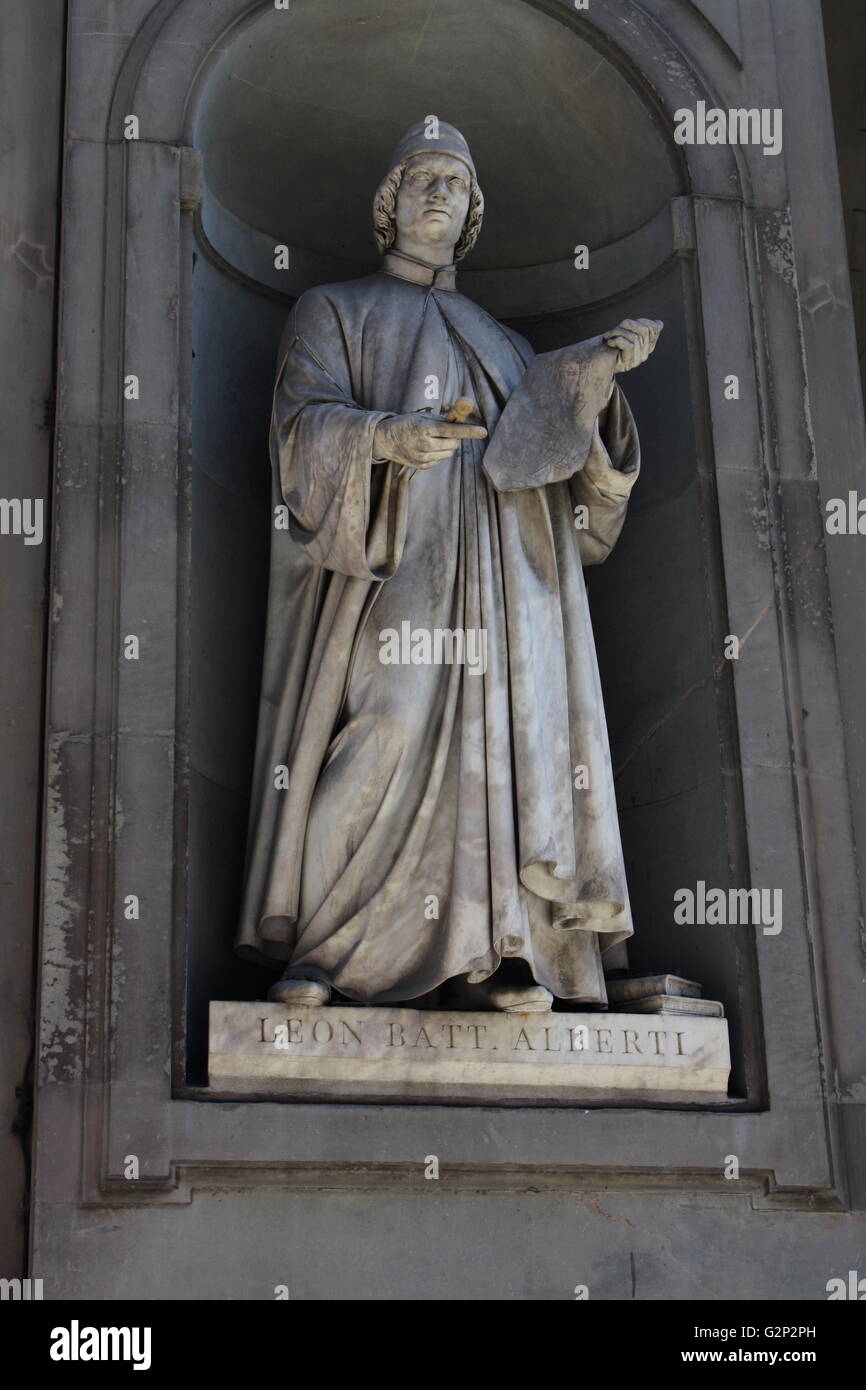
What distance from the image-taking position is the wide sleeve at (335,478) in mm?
7586

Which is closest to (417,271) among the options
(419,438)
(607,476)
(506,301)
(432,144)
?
(432,144)

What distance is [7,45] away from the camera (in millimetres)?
8406

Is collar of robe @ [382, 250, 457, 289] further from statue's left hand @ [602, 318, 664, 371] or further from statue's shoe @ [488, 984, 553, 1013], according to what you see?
statue's shoe @ [488, 984, 553, 1013]

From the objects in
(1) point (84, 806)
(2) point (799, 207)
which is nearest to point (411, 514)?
(1) point (84, 806)

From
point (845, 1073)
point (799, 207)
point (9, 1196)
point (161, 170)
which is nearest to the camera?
point (9, 1196)

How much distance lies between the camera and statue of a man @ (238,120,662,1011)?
24.2ft

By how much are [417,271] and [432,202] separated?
24 centimetres

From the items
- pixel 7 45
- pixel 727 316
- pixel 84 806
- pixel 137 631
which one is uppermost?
pixel 7 45

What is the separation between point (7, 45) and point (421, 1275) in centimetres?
A: 433

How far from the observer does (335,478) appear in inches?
300

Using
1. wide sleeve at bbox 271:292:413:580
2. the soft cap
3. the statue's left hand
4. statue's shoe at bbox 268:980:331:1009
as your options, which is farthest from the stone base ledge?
the soft cap

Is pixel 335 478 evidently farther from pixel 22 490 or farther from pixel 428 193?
pixel 428 193

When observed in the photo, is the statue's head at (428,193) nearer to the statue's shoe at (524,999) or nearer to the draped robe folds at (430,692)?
the draped robe folds at (430,692)

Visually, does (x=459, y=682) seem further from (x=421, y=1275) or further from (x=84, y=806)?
(x=421, y=1275)
